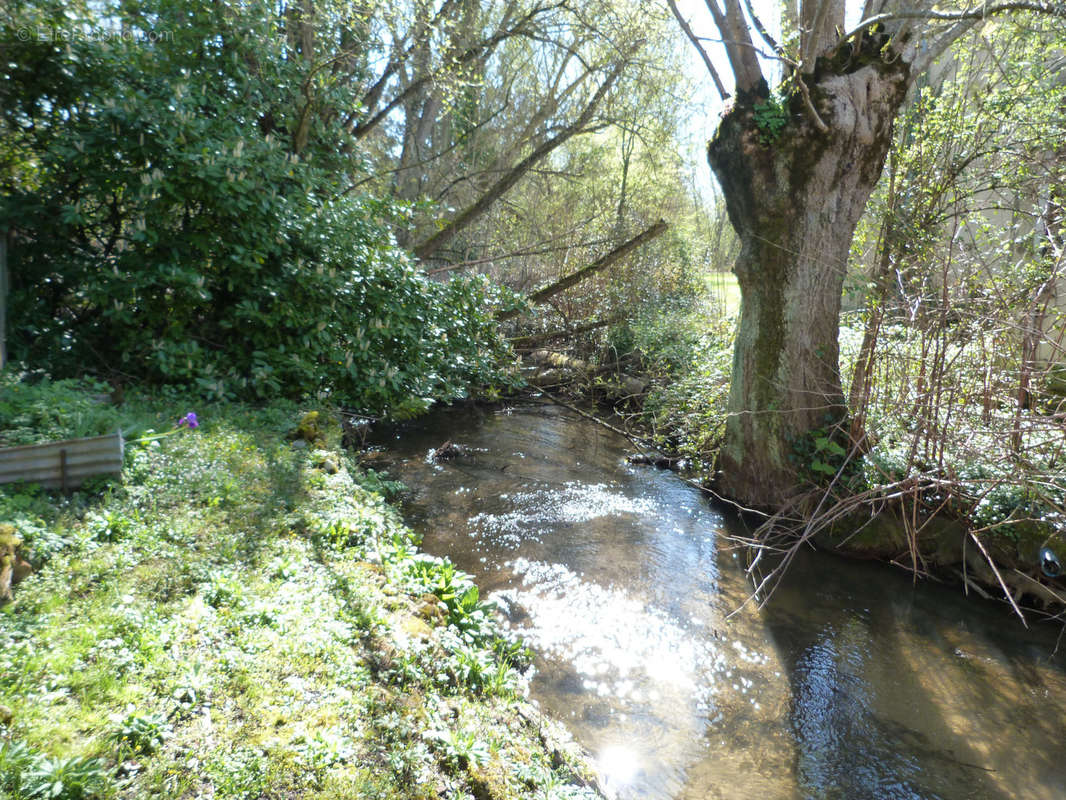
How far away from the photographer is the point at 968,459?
5.08m

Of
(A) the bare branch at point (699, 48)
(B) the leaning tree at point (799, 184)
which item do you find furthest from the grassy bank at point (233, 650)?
(A) the bare branch at point (699, 48)

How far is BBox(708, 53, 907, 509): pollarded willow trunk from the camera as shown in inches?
246

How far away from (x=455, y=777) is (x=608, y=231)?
14971 millimetres

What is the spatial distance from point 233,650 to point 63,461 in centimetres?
182

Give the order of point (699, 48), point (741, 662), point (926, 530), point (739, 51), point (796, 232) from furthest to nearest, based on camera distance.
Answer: point (739, 51)
point (796, 232)
point (699, 48)
point (926, 530)
point (741, 662)

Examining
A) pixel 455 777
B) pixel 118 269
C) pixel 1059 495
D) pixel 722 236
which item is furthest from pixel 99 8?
→ pixel 722 236

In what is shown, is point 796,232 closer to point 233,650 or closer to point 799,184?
point 799,184

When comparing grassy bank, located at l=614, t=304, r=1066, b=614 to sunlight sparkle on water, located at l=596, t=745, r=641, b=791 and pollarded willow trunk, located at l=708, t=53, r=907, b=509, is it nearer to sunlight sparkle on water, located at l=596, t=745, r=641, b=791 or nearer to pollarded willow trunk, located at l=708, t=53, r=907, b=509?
pollarded willow trunk, located at l=708, t=53, r=907, b=509

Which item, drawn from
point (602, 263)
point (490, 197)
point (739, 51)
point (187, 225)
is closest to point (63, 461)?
point (187, 225)

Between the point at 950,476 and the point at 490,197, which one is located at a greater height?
the point at 490,197

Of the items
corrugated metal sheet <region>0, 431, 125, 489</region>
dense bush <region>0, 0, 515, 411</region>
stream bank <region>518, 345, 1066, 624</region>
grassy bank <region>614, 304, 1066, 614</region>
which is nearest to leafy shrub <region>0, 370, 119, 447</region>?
corrugated metal sheet <region>0, 431, 125, 489</region>

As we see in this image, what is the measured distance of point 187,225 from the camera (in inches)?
251

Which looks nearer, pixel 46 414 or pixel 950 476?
pixel 46 414

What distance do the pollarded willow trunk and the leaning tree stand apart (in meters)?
0.01
